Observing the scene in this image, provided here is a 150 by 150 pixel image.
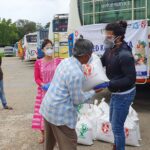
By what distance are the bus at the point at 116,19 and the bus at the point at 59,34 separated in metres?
7.31

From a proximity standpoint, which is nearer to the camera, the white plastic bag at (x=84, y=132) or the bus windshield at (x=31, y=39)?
the white plastic bag at (x=84, y=132)

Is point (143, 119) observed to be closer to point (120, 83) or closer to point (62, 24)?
point (120, 83)

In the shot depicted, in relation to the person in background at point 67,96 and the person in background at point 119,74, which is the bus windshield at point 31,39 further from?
the person in background at point 67,96

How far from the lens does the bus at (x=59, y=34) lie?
17.0 meters

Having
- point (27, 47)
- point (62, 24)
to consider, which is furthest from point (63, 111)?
point (27, 47)

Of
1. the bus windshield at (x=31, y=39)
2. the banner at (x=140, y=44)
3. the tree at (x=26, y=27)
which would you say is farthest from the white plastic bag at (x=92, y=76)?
the tree at (x=26, y=27)

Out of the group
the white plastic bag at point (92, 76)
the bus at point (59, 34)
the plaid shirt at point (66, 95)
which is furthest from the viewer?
the bus at point (59, 34)

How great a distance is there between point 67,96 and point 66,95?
0.01 meters

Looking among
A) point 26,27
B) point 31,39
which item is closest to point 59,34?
point 31,39

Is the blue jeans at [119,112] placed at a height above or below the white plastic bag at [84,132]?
above

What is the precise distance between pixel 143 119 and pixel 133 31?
1.69 meters

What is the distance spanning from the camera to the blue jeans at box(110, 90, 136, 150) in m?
4.61

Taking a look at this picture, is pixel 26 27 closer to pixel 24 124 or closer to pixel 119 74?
pixel 24 124

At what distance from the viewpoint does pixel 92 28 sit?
836 cm
